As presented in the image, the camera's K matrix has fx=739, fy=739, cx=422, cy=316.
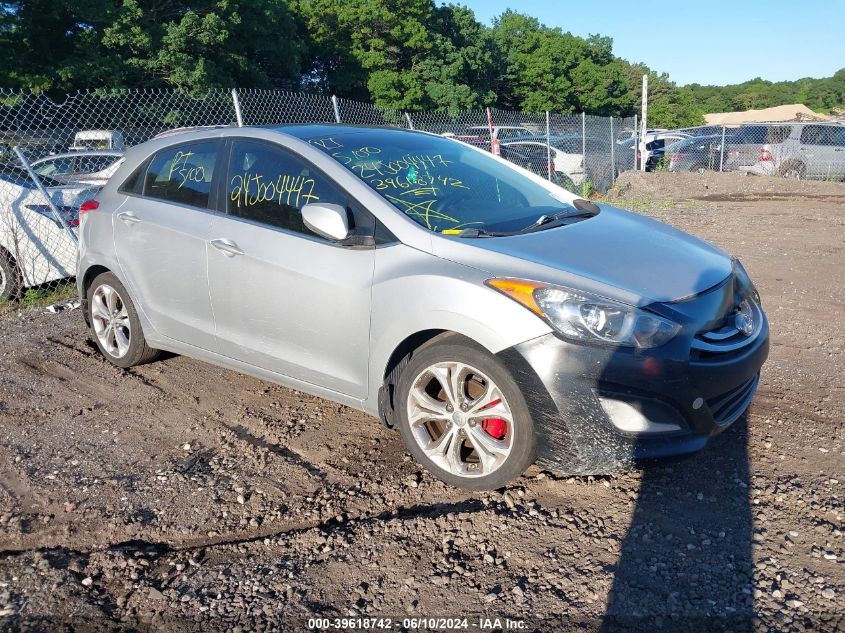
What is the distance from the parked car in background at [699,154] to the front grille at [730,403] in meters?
19.0

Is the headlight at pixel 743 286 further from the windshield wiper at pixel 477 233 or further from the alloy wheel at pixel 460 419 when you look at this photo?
the alloy wheel at pixel 460 419

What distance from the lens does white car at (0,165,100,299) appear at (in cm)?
739

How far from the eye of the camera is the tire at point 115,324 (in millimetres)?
5059

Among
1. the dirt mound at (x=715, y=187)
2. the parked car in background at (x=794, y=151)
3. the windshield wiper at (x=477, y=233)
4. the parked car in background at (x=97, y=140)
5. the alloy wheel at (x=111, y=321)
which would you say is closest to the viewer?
the windshield wiper at (x=477, y=233)

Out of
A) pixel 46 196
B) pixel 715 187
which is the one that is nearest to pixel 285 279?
pixel 46 196

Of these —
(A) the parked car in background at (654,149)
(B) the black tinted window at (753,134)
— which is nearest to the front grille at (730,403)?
(A) the parked car in background at (654,149)

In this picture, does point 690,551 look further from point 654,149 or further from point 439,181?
point 654,149

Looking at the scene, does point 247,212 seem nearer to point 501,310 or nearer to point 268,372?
point 268,372

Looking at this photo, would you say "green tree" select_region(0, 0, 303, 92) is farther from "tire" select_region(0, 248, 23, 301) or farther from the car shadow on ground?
the car shadow on ground

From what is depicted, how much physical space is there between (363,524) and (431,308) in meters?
→ 1.02

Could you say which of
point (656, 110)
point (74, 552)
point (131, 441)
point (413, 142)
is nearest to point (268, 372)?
point (131, 441)

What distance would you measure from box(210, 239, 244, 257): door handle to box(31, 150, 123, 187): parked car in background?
599cm

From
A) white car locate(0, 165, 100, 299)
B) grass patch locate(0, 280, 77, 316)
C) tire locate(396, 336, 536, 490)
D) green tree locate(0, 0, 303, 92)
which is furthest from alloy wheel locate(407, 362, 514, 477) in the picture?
green tree locate(0, 0, 303, 92)

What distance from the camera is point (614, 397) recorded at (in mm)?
3094
